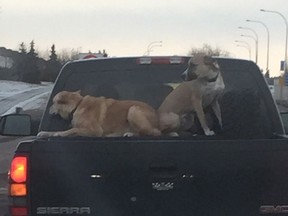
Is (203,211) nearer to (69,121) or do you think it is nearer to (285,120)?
(69,121)

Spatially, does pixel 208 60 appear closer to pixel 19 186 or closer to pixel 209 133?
pixel 209 133

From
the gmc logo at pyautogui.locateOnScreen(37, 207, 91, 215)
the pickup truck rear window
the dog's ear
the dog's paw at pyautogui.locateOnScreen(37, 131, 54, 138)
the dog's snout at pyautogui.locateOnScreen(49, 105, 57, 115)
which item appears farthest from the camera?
the pickup truck rear window

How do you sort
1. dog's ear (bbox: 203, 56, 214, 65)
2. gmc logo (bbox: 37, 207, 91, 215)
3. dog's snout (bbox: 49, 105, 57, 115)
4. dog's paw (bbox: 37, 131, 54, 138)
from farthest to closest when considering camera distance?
dog's ear (bbox: 203, 56, 214, 65) < dog's snout (bbox: 49, 105, 57, 115) < dog's paw (bbox: 37, 131, 54, 138) < gmc logo (bbox: 37, 207, 91, 215)

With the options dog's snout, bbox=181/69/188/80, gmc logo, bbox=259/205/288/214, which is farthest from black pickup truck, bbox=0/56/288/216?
dog's snout, bbox=181/69/188/80

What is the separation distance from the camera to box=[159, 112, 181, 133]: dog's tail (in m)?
5.46

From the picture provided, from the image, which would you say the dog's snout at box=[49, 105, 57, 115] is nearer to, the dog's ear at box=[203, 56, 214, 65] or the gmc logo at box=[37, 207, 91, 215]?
the dog's ear at box=[203, 56, 214, 65]

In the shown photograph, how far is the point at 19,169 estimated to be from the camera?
428 centimetres

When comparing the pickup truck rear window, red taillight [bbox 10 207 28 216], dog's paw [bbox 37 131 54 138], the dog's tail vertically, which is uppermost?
the pickup truck rear window

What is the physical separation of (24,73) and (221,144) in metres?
98.4

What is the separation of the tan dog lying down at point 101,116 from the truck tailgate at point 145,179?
0.98 m

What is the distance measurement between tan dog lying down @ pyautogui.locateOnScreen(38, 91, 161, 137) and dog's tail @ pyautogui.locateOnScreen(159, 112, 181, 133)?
78 millimetres

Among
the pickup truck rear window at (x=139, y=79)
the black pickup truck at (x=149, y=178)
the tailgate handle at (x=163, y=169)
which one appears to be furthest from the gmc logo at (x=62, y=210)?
the pickup truck rear window at (x=139, y=79)

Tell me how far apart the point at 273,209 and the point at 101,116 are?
1582 millimetres

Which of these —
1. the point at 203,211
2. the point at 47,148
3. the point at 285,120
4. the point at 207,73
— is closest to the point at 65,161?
the point at 47,148
